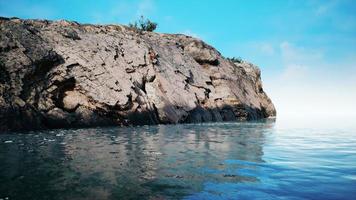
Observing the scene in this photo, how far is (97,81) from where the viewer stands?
3066 centimetres

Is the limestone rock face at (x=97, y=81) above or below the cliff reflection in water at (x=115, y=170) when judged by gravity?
above

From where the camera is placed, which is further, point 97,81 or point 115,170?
point 97,81

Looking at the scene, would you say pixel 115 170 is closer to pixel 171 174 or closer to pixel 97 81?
pixel 171 174

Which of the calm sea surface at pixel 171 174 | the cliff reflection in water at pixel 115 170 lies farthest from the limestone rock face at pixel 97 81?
the calm sea surface at pixel 171 174

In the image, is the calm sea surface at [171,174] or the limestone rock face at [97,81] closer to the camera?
the calm sea surface at [171,174]

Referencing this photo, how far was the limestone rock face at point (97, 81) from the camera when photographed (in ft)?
83.4

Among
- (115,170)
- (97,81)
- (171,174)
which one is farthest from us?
(97,81)

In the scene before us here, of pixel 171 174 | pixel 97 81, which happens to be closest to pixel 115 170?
pixel 171 174

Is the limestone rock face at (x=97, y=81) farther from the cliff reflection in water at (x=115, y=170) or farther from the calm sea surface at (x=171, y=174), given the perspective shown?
the calm sea surface at (x=171, y=174)

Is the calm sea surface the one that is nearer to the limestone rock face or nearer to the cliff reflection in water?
the cliff reflection in water

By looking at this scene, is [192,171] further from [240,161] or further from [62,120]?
[62,120]

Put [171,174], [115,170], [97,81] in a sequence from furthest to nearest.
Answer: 1. [97,81]
2. [115,170]
3. [171,174]

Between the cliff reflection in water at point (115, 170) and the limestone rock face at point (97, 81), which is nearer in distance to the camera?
the cliff reflection in water at point (115, 170)

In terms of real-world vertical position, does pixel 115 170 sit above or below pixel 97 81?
below
